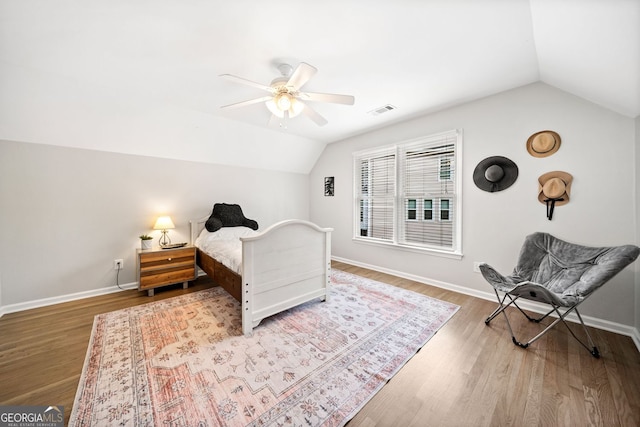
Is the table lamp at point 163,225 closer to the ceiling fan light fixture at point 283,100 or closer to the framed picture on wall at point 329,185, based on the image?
the ceiling fan light fixture at point 283,100

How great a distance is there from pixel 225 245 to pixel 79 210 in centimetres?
190

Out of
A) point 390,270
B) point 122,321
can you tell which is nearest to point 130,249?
point 122,321

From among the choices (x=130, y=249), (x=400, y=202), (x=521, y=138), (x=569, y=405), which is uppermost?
(x=521, y=138)

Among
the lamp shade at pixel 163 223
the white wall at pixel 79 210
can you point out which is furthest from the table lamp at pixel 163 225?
the white wall at pixel 79 210

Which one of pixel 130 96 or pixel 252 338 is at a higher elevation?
pixel 130 96

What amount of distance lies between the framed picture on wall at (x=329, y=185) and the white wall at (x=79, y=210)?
7.51 feet

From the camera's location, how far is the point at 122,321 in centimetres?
225

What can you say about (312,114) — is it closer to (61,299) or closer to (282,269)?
(282,269)

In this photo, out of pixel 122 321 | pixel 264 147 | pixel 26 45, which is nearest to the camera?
pixel 26 45

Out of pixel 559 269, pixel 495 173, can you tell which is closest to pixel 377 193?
pixel 495 173

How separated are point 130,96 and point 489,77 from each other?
400 centimetres

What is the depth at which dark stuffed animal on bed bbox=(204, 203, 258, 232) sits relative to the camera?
3495mm

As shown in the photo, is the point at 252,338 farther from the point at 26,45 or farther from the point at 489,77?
the point at 489,77

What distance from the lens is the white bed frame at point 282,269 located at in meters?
2.01
